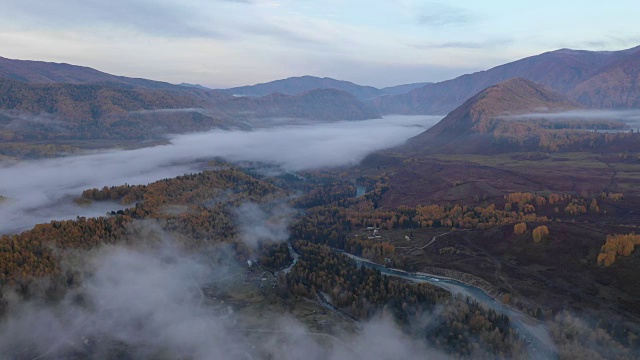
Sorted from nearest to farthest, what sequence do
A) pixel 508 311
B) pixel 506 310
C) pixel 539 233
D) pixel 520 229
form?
1. pixel 508 311
2. pixel 506 310
3. pixel 539 233
4. pixel 520 229

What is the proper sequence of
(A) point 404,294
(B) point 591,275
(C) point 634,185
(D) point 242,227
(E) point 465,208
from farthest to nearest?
(C) point 634,185
(E) point 465,208
(D) point 242,227
(B) point 591,275
(A) point 404,294

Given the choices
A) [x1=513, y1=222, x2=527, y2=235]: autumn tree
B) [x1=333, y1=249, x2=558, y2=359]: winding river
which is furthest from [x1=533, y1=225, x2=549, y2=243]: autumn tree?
[x1=333, y1=249, x2=558, y2=359]: winding river

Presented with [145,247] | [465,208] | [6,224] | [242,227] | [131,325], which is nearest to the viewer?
[131,325]

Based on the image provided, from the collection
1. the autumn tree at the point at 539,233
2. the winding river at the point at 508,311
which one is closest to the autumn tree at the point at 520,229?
the autumn tree at the point at 539,233

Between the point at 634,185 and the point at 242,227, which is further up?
the point at 634,185

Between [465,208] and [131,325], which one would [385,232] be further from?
[131,325]

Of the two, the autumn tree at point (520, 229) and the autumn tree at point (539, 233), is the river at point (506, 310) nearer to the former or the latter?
the autumn tree at point (539, 233)

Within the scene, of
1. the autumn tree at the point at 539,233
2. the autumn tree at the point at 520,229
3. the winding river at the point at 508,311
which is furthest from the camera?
the autumn tree at the point at 520,229

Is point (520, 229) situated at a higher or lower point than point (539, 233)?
lower

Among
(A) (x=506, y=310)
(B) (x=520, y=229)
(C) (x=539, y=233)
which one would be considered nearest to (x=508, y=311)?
(A) (x=506, y=310)

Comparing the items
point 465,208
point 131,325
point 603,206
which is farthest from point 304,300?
point 603,206

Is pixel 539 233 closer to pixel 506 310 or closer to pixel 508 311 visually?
pixel 506 310
